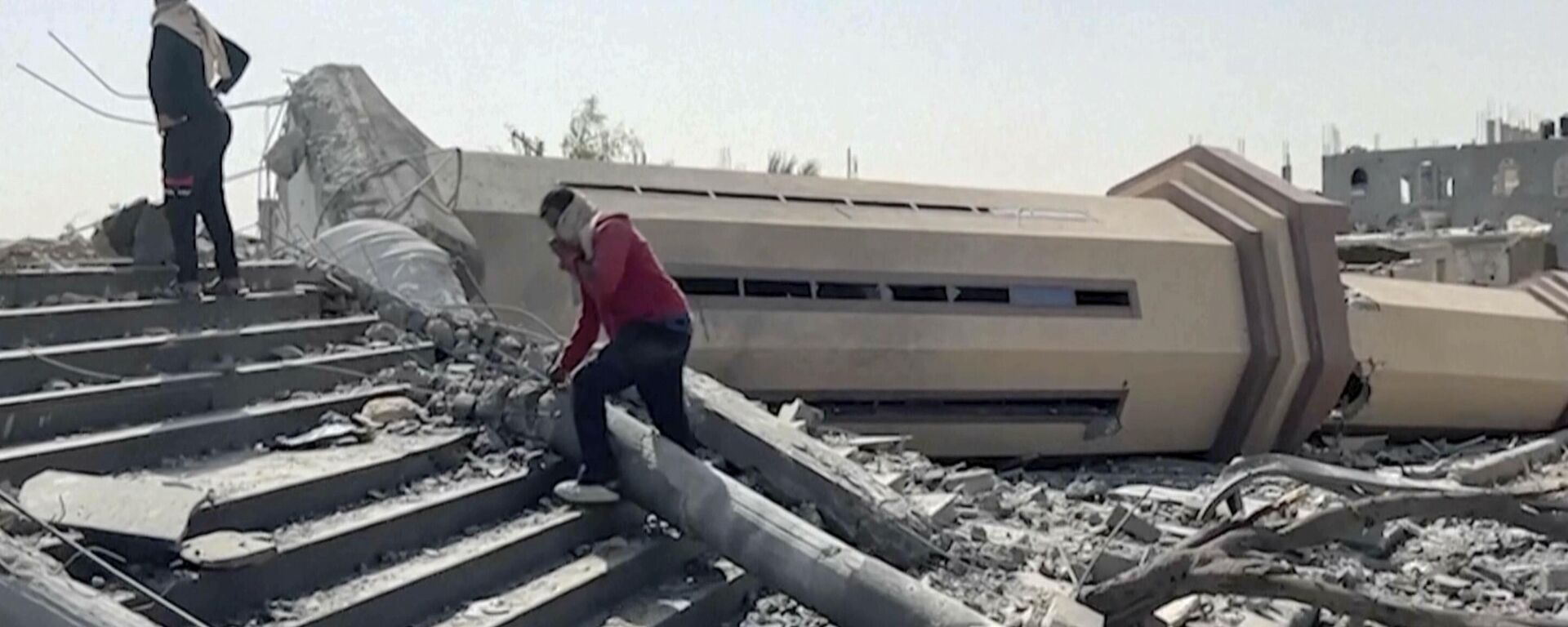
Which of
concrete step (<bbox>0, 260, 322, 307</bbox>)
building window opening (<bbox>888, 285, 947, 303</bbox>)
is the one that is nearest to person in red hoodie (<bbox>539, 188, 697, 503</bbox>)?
concrete step (<bbox>0, 260, 322, 307</bbox>)

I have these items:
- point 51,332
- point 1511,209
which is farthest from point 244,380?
point 1511,209

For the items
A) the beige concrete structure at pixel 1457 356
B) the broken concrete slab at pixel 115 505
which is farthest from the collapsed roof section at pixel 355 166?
the beige concrete structure at pixel 1457 356

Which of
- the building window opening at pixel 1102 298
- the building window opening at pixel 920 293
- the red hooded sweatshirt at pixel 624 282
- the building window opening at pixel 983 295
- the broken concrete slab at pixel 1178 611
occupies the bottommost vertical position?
the broken concrete slab at pixel 1178 611

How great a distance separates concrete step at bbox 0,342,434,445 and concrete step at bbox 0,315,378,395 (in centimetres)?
13

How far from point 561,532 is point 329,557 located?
1134 mm

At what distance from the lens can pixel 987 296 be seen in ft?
38.1

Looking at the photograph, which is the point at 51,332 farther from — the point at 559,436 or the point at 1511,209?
the point at 1511,209

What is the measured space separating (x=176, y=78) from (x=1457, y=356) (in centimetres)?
1230

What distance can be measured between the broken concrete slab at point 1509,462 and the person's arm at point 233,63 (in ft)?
29.0

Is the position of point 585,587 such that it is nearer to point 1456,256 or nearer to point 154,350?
point 154,350

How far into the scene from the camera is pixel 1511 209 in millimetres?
39375

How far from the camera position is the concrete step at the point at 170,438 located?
462 cm

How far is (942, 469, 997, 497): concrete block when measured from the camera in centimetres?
736

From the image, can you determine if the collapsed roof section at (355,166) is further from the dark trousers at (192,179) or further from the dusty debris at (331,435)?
the dusty debris at (331,435)
